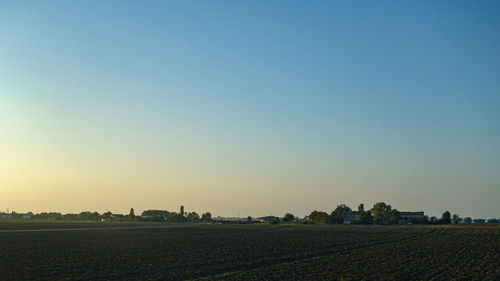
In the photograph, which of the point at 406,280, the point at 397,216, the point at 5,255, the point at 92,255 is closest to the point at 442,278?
the point at 406,280

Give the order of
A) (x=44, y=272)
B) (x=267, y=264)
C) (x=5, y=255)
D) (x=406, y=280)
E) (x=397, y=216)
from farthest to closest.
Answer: (x=397, y=216), (x=5, y=255), (x=267, y=264), (x=44, y=272), (x=406, y=280)

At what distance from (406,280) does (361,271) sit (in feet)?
13.7

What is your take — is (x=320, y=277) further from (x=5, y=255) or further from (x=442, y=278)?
(x=5, y=255)

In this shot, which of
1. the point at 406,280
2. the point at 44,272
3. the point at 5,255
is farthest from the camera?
the point at 5,255

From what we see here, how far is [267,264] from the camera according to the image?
34188 mm

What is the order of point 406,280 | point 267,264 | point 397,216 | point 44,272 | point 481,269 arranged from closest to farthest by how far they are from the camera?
point 406,280, point 44,272, point 481,269, point 267,264, point 397,216

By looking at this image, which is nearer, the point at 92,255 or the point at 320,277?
the point at 320,277

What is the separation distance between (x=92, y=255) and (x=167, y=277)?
15.9 metres

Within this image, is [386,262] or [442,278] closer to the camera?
[442,278]

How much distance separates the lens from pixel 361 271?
2941 centimetres

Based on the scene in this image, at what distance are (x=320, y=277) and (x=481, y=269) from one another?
39.8ft

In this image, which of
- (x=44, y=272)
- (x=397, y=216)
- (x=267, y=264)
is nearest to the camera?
(x=44, y=272)

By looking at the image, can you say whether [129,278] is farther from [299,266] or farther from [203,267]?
[299,266]

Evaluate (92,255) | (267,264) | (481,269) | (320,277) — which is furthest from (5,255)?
(481,269)
